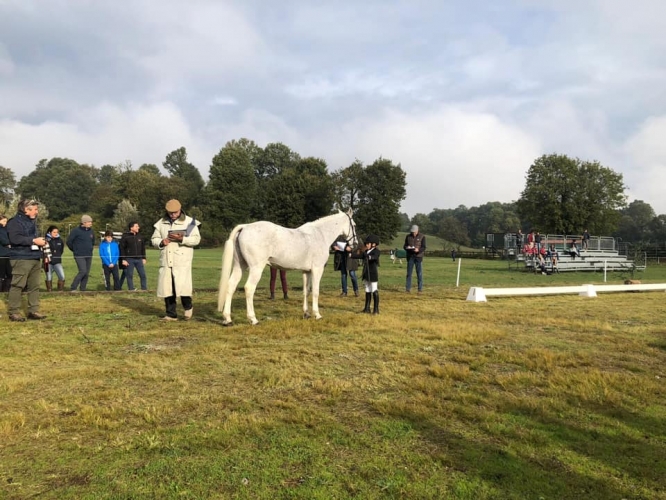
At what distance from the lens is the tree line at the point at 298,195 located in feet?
174

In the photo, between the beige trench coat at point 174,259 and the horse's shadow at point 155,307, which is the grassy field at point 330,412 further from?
the horse's shadow at point 155,307

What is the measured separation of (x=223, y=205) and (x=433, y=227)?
68287 millimetres

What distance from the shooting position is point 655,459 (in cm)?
306

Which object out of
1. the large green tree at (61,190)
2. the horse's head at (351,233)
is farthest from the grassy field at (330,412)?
the large green tree at (61,190)

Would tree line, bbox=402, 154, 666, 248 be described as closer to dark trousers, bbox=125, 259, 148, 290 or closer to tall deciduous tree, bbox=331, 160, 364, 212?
tall deciduous tree, bbox=331, 160, 364, 212

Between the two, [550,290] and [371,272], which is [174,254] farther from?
[550,290]

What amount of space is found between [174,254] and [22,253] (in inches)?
108

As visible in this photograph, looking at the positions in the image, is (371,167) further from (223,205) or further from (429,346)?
(429,346)

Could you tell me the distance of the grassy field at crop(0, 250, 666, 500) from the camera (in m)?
2.76

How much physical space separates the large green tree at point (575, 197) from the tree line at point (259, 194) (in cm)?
1865

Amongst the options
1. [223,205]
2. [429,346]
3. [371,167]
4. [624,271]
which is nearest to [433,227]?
[371,167]

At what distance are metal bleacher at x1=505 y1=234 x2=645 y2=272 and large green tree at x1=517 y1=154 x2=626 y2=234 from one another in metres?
19.3

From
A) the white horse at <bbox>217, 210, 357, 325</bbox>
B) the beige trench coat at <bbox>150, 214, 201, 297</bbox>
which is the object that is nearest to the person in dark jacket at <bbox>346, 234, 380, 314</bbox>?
the white horse at <bbox>217, 210, 357, 325</bbox>

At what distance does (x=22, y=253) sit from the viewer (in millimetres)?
7797
